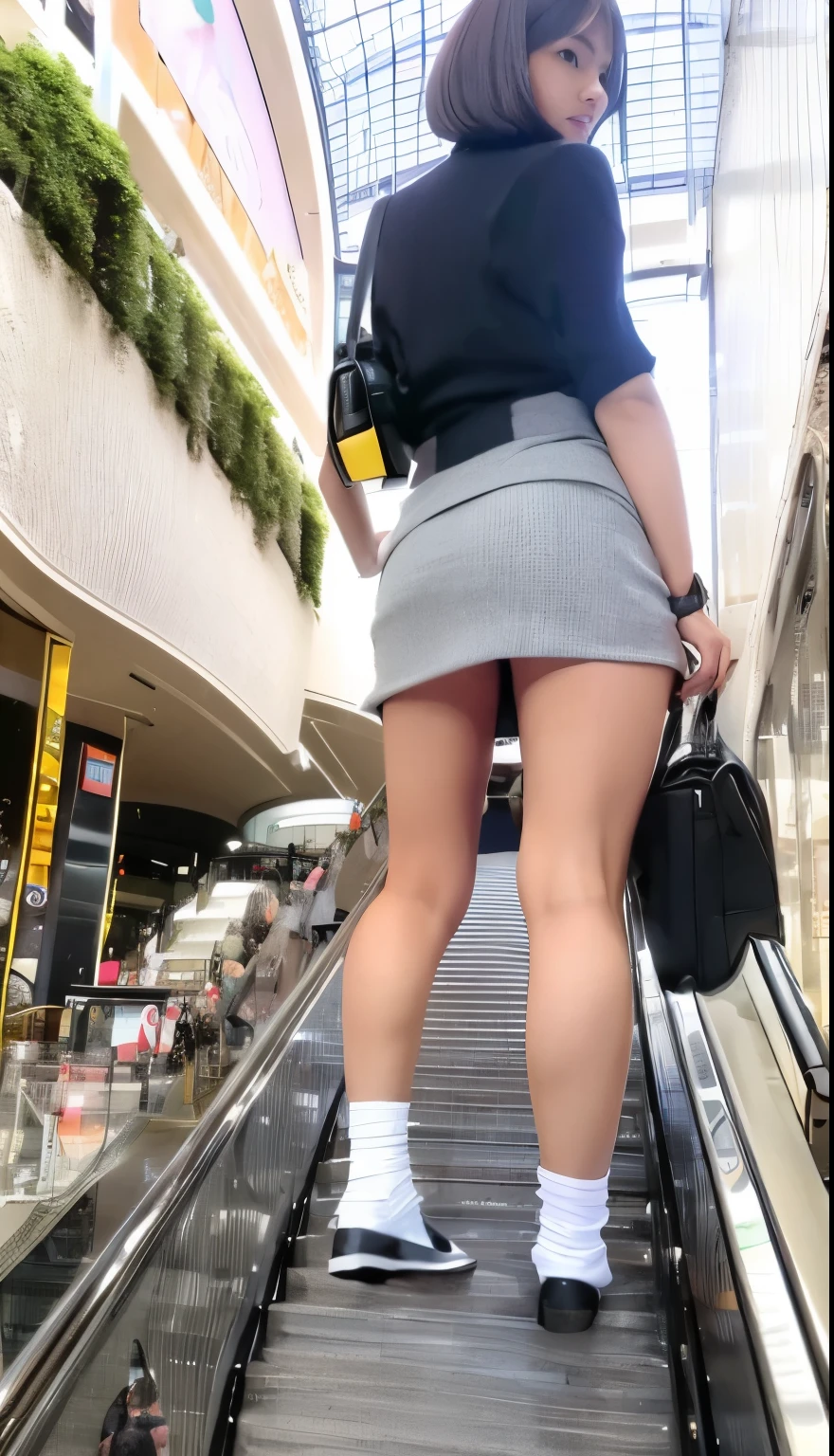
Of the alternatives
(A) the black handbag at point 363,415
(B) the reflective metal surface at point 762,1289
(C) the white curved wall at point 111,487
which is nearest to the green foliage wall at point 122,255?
(C) the white curved wall at point 111,487

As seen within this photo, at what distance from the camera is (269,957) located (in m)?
8.76

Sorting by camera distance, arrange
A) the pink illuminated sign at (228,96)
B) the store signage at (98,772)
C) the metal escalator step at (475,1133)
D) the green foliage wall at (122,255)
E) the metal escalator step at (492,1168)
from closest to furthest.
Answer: the metal escalator step at (492,1168)
the metal escalator step at (475,1133)
the green foliage wall at (122,255)
the pink illuminated sign at (228,96)
the store signage at (98,772)

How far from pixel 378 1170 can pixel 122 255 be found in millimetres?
7736

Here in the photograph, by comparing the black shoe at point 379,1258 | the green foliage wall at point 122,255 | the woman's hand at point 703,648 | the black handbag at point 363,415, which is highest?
the green foliage wall at point 122,255

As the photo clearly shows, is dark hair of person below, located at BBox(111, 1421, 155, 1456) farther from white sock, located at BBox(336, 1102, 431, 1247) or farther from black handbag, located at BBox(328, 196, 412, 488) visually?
black handbag, located at BBox(328, 196, 412, 488)

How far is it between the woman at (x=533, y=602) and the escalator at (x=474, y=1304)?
0.52ft

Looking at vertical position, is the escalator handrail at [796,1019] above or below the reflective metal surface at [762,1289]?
above

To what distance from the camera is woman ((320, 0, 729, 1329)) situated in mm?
1399

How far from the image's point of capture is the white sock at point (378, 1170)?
1485 millimetres

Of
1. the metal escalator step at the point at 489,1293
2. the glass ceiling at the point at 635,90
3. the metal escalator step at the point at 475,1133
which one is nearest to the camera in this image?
the metal escalator step at the point at 489,1293

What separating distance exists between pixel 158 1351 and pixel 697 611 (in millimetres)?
1710

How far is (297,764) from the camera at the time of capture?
15.7m

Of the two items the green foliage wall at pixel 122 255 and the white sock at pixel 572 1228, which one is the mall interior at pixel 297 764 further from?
the white sock at pixel 572 1228

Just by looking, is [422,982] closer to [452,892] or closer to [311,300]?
[452,892]
